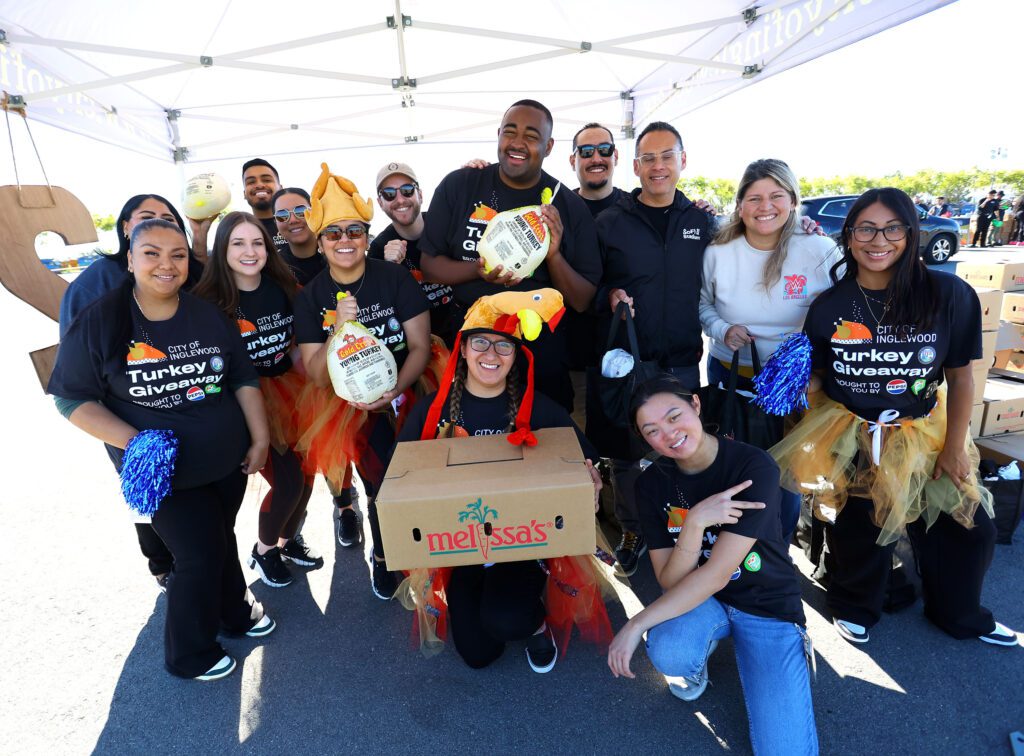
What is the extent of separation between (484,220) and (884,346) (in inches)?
69.1

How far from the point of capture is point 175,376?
2.20 metres

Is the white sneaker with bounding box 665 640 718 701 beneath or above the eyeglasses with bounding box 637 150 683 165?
beneath

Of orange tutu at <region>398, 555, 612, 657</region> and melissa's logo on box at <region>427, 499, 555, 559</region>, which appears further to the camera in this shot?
orange tutu at <region>398, 555, 612, 657</region>

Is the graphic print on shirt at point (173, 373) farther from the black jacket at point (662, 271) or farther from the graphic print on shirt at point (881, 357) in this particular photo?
the graphic print on shirt at point (881, 357)

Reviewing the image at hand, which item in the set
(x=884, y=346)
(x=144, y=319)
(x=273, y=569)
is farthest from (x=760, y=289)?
(x=273, y=569)

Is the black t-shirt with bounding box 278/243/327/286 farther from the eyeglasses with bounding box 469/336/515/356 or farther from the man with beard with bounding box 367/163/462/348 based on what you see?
the eyeglasses with bounding box 469/336/515/356

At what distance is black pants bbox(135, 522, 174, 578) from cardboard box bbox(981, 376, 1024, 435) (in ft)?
15.1

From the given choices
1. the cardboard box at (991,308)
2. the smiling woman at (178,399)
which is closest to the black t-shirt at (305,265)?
the smiling woman at (178,399)

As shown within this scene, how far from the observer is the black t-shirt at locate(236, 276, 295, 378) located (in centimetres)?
266

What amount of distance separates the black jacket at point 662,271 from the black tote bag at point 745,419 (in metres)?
0.33

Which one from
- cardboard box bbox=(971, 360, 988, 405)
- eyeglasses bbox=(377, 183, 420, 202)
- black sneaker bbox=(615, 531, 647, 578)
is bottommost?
black sneaker bbox=(615, 531, 647, 578)

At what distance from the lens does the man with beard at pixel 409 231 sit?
307cm

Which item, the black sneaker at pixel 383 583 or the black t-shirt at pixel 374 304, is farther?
the black sneaker at pixel 383 583

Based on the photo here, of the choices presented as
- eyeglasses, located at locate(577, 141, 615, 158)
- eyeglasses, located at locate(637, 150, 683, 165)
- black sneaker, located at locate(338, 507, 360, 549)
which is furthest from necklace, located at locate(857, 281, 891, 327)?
black sneaker, located at locate(338, 507, 360, 549)
